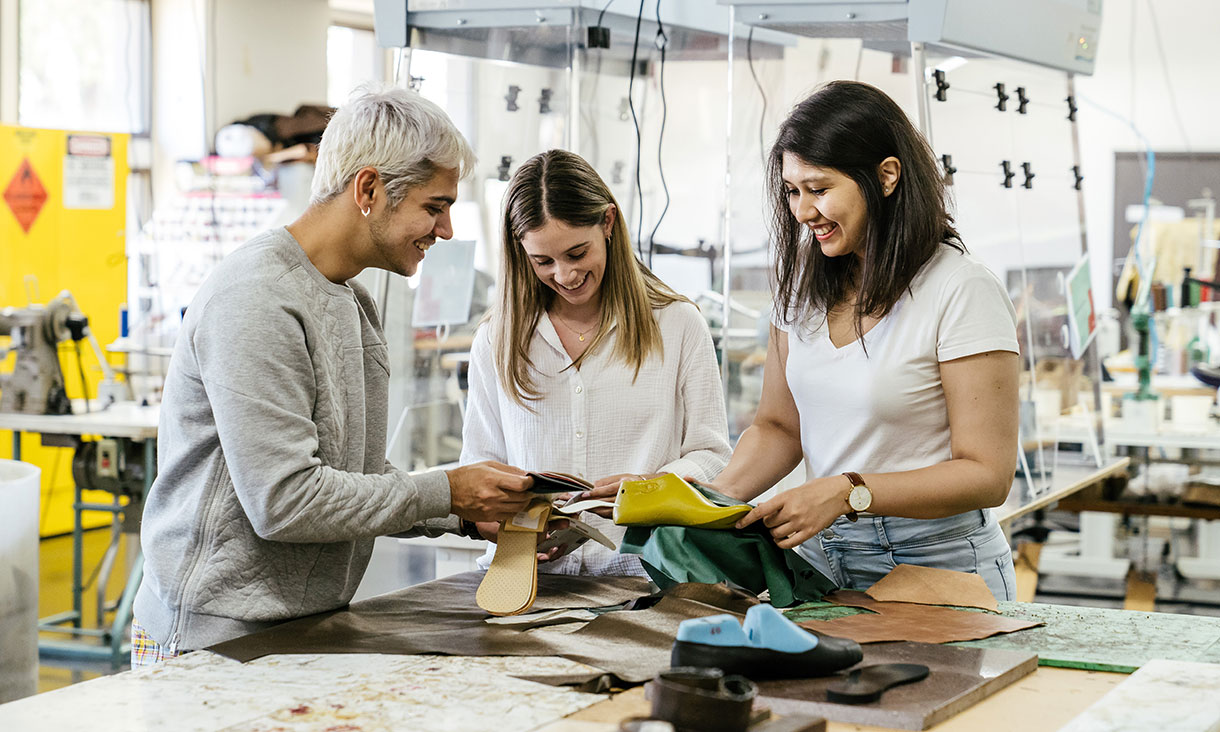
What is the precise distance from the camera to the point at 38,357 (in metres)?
4.63

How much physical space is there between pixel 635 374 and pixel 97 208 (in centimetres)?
534

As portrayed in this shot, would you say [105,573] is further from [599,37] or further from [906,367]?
[906,367]

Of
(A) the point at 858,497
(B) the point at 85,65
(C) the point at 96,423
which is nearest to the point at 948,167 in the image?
(A) the point at 858,497

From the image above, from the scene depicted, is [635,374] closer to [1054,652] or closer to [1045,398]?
[1054,652]

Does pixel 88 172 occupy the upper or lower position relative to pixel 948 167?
upper

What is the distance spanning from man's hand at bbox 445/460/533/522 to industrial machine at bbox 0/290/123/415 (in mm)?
3323

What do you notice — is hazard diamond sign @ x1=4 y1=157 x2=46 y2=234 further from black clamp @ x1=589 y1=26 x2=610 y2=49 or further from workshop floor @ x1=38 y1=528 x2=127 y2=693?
black clamp @ x1=589 y1=26 x2=610 y2=49

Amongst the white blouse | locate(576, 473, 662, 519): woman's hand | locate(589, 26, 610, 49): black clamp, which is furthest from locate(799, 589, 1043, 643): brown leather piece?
locate(589, 26, 610, 49): black clamp

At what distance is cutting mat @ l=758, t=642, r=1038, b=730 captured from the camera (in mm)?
1308

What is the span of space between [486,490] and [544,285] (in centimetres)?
54

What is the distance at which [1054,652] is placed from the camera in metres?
1.59

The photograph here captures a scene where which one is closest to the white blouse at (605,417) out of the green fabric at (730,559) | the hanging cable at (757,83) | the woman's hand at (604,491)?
the woman's hand at (604,491)

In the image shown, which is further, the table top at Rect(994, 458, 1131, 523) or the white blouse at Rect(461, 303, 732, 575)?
the table top at Rect(994, 458, 1131, 523)

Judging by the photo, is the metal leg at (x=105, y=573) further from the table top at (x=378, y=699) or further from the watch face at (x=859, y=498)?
the watch face at (x=859, y=498)
